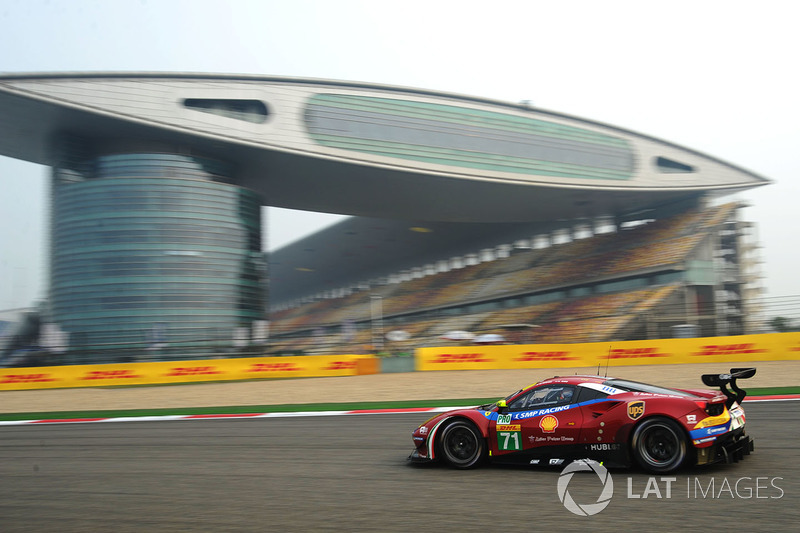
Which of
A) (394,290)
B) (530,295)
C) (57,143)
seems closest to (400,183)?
(530,295)

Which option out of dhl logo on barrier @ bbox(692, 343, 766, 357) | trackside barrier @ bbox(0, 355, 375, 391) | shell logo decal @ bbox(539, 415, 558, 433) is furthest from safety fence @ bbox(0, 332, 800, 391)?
shell logo decal @ bbox(539, 415, 558, 433)

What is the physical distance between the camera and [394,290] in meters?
76.3

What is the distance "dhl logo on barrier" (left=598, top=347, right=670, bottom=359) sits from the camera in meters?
24.7

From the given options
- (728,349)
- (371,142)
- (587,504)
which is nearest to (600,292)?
(371,142)

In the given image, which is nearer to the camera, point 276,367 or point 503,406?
point 503,406

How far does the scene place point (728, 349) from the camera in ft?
76.2

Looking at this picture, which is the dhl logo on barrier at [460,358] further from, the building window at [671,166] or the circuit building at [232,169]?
the building window at [671,166]

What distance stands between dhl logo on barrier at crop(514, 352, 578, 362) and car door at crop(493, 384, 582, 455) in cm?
1936

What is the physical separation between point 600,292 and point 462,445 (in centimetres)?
4132

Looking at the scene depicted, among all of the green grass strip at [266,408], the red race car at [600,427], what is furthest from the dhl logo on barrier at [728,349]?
the red race car at [600,427]

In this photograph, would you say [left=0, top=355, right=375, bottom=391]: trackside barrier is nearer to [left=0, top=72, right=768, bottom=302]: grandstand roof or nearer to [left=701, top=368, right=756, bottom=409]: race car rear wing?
[left=0, top=72, right=768, bottom=302]: grandstand roof

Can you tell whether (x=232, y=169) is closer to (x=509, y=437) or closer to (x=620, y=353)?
(x=620, y=353)

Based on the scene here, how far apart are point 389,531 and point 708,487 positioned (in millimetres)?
2793

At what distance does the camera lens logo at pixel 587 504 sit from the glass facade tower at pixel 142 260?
34955 mm
